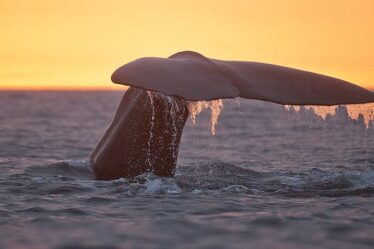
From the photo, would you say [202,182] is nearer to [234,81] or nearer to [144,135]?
[144,135]

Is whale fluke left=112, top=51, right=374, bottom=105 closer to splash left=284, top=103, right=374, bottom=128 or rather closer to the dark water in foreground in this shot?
splash left=284, top=103, right=374, bottom=128

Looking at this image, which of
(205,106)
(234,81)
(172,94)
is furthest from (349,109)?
(172,94)

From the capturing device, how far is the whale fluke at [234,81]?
5.48 metres

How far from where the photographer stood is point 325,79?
638cm

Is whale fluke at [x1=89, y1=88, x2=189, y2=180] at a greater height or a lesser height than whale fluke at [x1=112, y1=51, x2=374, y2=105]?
lesser

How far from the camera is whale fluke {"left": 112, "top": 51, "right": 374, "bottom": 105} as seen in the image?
548cm

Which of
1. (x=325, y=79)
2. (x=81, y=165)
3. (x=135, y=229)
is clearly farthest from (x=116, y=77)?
(x=81, y=165)

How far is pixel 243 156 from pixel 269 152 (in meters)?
1.11

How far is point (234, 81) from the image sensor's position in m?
6.11

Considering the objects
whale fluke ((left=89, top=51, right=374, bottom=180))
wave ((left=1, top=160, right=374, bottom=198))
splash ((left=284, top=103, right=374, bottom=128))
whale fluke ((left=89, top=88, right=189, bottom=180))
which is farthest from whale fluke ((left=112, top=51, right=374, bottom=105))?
wave ((left=1, top=160, right=374, bottom=198))

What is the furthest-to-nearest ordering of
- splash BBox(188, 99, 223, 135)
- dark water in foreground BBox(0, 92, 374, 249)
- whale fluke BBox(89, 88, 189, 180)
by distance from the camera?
whale fluke BBox(89, 88, 189, 180) → splash BBox(188, 99, 223, 135) → dark water in foreground BBox(0, 92, 374, 249)

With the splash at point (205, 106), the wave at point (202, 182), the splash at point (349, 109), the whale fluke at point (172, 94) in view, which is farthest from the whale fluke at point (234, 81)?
the wave at point (202, 182)

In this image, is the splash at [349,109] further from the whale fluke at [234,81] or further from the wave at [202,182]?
the wave at [202,182]

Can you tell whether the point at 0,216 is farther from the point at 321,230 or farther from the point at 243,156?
the point at 243,156
